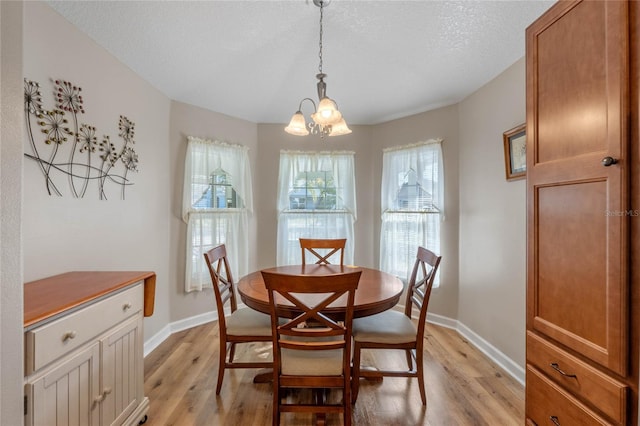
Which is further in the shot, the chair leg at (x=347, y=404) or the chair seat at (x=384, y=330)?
the chair seat at (x=384, y=330)

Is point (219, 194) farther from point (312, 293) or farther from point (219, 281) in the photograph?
point (312, 293)

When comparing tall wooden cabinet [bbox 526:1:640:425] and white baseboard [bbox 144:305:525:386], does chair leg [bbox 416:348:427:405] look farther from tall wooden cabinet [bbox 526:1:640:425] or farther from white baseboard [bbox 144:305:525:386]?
white baseboard [bbox 144:305:525:386]

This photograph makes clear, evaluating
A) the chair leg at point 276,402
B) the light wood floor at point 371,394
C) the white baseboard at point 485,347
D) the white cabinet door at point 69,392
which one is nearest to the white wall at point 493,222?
the white baseboard at point 485,347

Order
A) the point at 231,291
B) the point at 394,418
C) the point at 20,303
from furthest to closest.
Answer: the point at 231,291 < the point at 394,418 < the point at 20,303

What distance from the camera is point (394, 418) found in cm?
172

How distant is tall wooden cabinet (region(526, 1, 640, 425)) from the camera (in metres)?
0.80

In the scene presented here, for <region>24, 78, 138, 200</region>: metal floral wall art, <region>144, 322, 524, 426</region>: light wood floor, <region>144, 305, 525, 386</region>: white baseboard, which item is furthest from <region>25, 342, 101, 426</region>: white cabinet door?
<region>144, 305, 525, 386</region>: white baseboard

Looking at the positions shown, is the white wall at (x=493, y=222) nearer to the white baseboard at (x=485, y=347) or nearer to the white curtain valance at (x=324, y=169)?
the white baseboard at (x=485, y=347)

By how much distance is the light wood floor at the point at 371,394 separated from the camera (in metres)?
1.72

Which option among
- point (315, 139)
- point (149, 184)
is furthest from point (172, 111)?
point (315, 139)

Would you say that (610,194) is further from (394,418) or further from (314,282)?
(394,418)

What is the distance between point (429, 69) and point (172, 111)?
100 inches

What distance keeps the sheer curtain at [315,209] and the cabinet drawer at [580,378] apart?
2524 millimetres

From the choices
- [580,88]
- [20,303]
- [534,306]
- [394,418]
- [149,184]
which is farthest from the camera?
[149,184]
